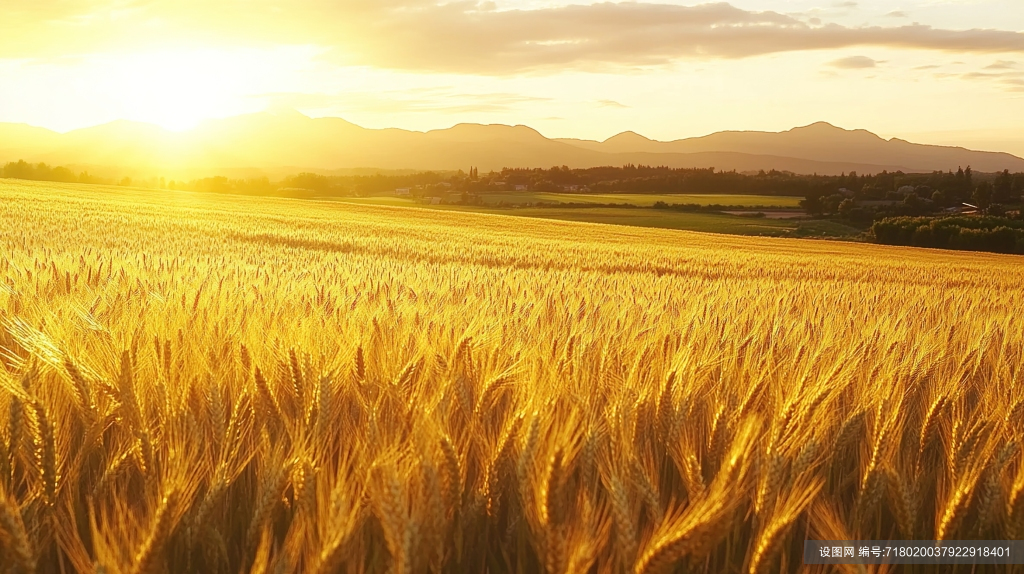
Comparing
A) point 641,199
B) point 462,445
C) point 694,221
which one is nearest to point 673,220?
point 694,221

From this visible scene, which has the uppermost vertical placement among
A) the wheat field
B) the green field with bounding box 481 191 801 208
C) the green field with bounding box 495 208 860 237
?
the wheat field

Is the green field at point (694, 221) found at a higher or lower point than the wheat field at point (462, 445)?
lower

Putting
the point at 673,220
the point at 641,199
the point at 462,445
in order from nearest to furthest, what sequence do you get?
the point at 462,445 < the point at 673,220 < the point at 641,199

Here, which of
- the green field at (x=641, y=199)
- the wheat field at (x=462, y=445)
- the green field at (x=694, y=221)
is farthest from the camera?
the green field at (x=641, y=199)

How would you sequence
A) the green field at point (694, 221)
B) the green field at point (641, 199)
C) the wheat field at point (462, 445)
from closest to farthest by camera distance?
the wheat field at point (462, 445)
the green field at point (694, 221)
the green field at point (641, 199)

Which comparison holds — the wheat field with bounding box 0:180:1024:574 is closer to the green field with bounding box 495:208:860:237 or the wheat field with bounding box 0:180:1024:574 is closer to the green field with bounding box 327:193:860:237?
the green field with bounding box 327:193:860:237

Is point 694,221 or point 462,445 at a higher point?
point 462,445

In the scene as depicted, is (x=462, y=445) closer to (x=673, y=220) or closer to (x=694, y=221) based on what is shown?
(x=673, y=220)

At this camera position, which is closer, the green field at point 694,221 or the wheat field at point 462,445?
the wheat field at point 462,445

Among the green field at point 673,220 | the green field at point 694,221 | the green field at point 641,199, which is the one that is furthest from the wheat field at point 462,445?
the green field at point 641,199

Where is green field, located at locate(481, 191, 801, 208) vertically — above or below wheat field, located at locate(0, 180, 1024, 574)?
below

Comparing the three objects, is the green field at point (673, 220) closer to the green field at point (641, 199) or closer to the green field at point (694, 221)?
the green field at point (694, 221)

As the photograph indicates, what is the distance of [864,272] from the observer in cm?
1656

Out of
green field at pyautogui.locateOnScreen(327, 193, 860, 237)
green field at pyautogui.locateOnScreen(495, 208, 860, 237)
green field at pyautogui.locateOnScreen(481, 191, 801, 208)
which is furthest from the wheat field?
green field at pyautogui.locateOnScreen(481, 191, 801, 208)
